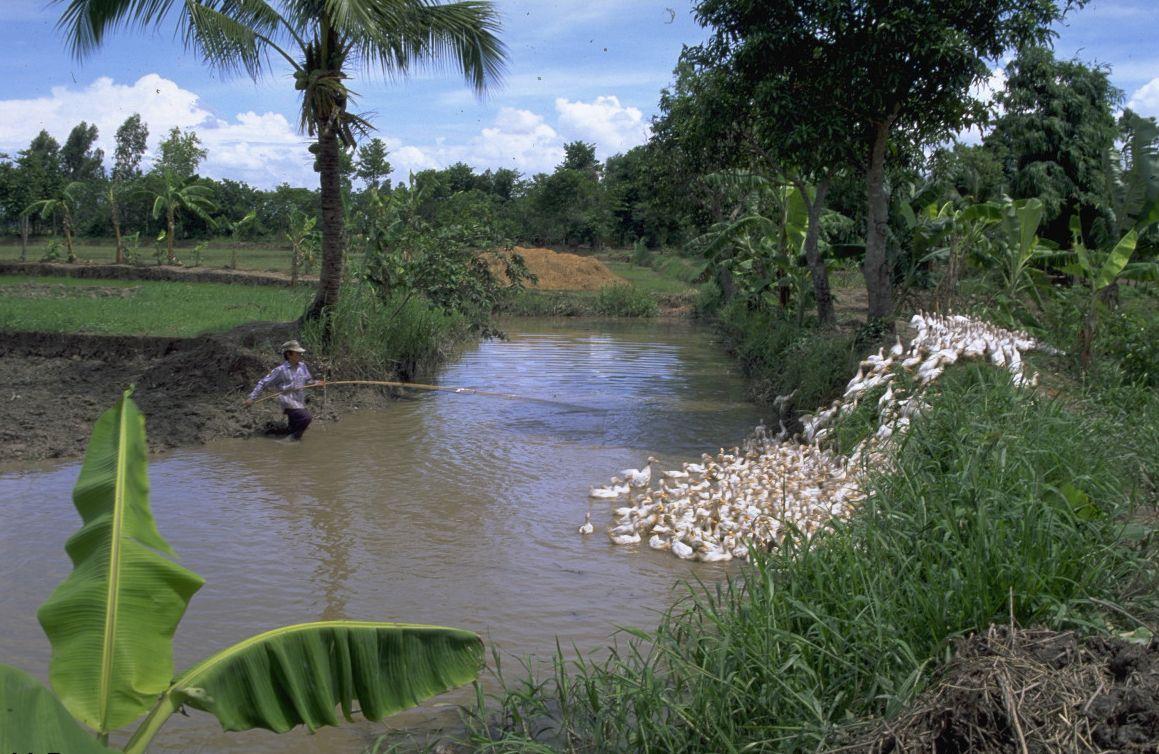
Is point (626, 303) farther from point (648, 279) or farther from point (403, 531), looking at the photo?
point (403, 531)

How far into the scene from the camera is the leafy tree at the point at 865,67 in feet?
38.8

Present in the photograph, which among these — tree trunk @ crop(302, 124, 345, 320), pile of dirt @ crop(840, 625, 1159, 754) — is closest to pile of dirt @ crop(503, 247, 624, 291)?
tree trunk @ crop(302, 124, 345, 320)

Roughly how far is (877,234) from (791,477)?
634 centimetres

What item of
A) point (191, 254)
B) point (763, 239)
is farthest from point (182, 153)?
point (763, 239)

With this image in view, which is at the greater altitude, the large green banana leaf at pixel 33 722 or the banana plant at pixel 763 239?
the banana plant at pixel 763 239

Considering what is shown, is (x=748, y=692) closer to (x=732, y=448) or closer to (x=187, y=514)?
(x=187, y=514)

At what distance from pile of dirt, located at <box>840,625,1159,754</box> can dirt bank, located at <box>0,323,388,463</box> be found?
9.15m

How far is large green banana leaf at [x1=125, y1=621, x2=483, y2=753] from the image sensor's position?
9.86 feet

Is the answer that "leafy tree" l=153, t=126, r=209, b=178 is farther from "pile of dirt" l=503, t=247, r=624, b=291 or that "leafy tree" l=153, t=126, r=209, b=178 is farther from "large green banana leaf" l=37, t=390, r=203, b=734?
"large green banana leaf" l=37, t=390, r=203, b=734

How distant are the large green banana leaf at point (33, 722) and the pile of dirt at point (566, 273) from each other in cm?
3522

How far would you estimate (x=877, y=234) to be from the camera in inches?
518

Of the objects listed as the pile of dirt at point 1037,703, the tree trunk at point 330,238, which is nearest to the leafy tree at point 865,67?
the tree trunk at point 330,238

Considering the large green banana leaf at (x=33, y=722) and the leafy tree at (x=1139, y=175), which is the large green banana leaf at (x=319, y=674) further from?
the leafy tree at (x=1139, y=175)

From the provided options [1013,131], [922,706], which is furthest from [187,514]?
[1013,131]
